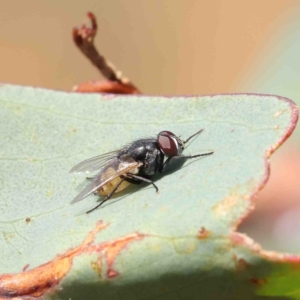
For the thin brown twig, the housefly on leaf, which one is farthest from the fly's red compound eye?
the thin brown twig

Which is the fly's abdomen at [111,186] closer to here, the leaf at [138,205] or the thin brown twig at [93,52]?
the leaf at [138,205]

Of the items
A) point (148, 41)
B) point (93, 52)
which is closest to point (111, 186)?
point (93, 52)

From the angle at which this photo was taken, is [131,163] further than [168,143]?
Yes

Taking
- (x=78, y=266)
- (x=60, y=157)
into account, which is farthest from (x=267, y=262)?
(x=60, y=157)

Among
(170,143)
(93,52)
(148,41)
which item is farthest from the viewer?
(148,41)

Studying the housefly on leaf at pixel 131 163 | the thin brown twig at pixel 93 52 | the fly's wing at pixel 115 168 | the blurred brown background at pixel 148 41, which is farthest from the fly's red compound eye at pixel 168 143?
the blurred brown background at pixel 148 41

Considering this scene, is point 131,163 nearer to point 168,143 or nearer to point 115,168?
point 115,168

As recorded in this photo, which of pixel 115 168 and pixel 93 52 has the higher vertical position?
pixel 93 52

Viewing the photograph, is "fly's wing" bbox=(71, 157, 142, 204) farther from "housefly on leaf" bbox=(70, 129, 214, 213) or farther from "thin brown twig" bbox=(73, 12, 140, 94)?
"thin brown twig" bbox=(73, 12, 140, 94)
